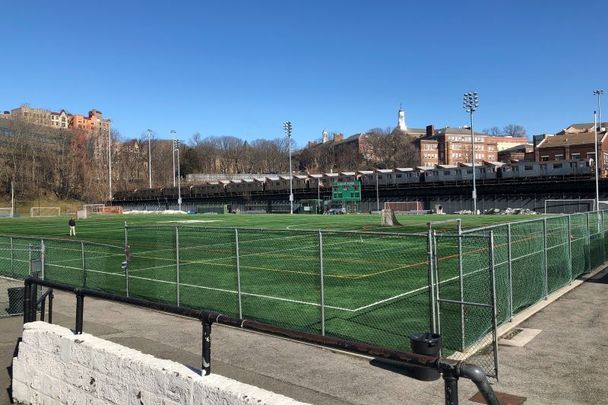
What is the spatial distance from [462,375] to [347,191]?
8590 centimetres

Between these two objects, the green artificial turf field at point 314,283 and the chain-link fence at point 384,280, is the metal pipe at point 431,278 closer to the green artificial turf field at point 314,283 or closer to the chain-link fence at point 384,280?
the chain-link fence at point 384,280

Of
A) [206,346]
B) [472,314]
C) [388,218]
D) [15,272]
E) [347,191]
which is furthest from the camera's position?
[347,191]

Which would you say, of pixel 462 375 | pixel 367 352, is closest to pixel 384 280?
pixel 367 352

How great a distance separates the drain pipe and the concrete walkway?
11.5 ft

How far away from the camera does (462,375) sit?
10.0ft

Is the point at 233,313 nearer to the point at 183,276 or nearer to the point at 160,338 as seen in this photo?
the point at 160,338

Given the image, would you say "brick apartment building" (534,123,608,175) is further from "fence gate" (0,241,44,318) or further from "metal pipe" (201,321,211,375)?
"metal pipe" (201,321,211,375)

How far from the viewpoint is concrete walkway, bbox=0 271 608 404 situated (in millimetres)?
6727

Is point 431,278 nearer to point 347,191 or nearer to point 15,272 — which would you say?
point 15,272

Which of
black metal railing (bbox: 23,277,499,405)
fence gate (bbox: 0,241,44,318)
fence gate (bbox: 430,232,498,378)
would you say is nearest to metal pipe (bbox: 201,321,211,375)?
black metal railing (bbox: 23,277,499,405)

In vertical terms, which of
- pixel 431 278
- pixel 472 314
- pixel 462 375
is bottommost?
pixel 472 314

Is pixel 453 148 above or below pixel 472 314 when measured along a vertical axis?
above

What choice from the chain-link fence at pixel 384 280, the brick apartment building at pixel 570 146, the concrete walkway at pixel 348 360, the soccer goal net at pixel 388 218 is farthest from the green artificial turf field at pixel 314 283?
the brick apartment building at pixel 570 146

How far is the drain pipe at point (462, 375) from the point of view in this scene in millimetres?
3021
